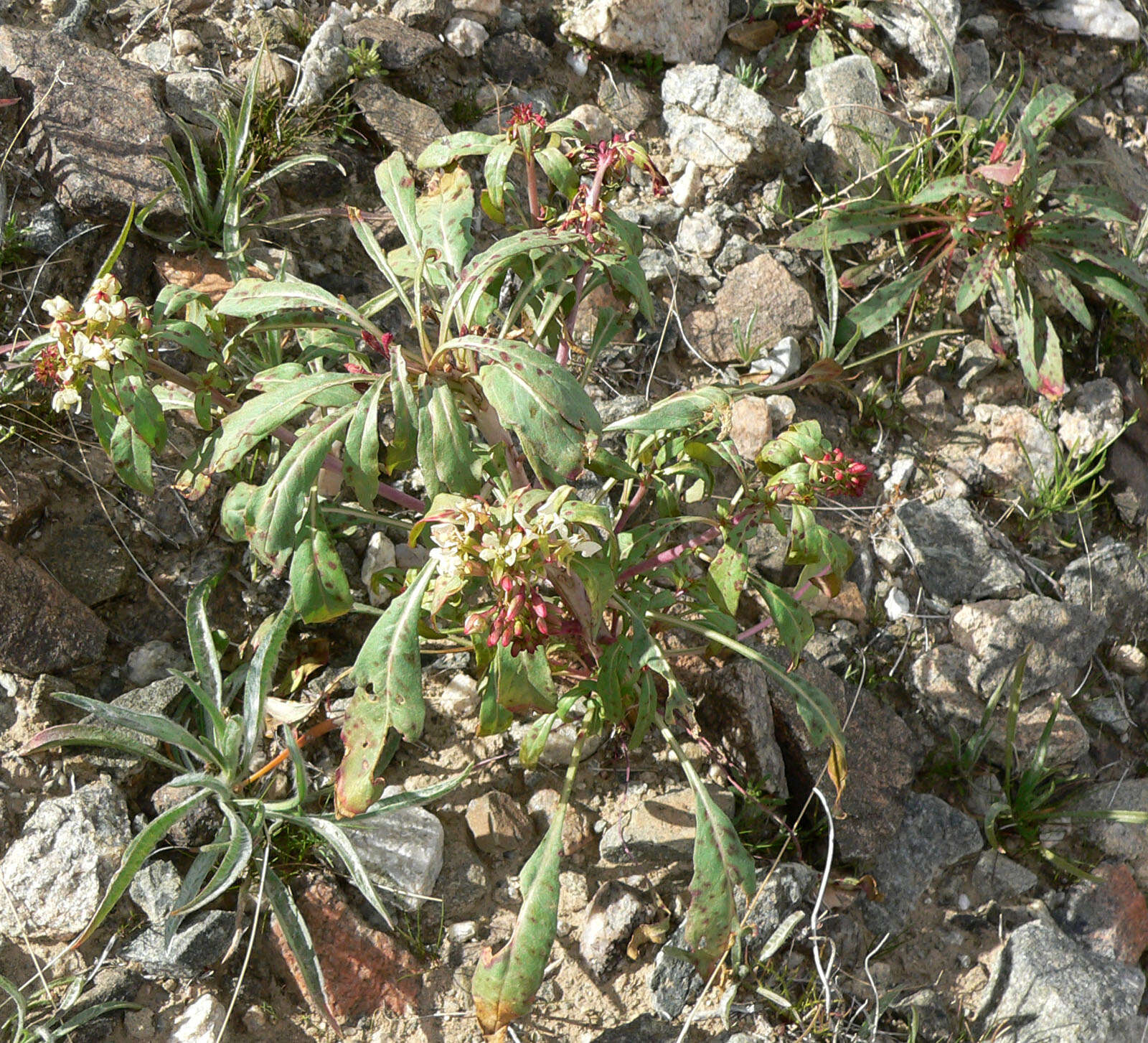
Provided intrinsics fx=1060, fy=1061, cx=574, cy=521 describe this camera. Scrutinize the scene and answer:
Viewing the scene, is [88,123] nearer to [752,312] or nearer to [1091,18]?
[752,312]

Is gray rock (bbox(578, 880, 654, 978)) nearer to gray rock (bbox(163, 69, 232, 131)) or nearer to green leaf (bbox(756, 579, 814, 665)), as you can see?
green leaf (bbox(756, 579, 814, 665))

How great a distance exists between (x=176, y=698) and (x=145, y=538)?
→ 49cm

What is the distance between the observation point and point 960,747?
→ 10.4 feet

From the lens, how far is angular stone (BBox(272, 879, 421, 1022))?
101 inches

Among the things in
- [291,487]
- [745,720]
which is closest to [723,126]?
[745,720]

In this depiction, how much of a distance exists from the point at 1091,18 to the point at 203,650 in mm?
4340

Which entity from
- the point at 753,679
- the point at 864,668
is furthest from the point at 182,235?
the point at 864,668

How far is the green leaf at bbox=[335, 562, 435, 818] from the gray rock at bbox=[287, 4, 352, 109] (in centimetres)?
200

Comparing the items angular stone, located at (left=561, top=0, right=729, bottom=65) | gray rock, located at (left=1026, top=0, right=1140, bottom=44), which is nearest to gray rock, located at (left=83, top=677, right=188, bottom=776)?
angular stone, located at (left=561, top=0, right=729, bottom=65)

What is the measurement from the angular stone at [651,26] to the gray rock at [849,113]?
0.44 meters

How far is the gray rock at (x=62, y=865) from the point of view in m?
2.50

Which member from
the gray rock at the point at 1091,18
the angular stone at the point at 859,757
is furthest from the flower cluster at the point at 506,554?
the gray rock at the point at 1091,18

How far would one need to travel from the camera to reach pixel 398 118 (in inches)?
140

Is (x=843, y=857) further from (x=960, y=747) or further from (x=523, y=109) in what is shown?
(x=523, y=109)
